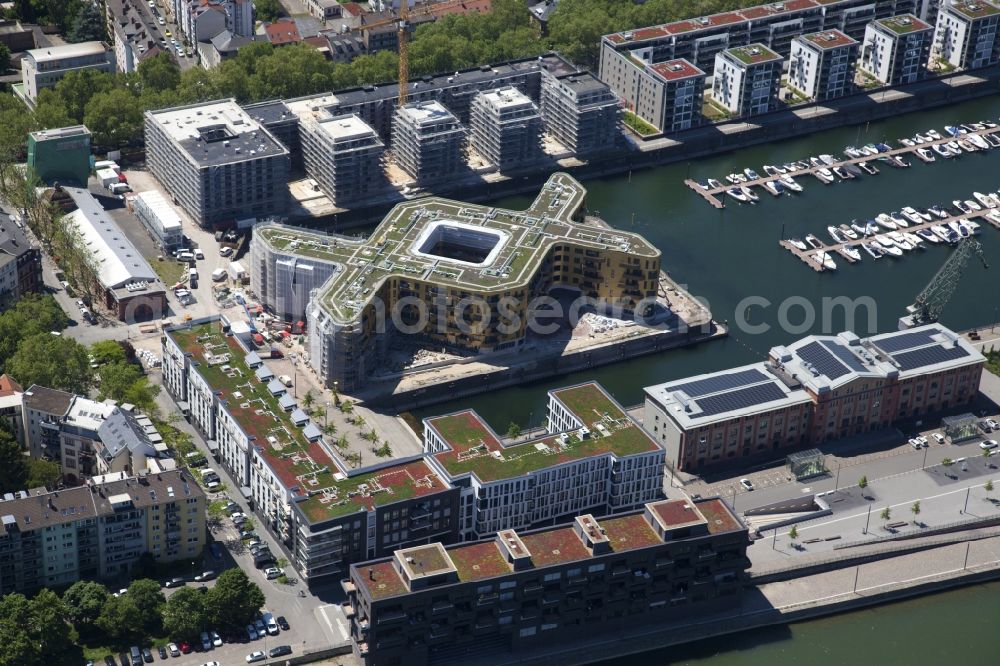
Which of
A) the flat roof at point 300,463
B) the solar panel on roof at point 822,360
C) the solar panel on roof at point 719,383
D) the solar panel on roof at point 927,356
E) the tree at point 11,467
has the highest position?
the solar panel on roof at point 822,360

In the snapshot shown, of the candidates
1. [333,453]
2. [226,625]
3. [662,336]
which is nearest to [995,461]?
[662,336]

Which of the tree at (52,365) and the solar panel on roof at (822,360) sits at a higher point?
the solar panel on roof at (822,360)

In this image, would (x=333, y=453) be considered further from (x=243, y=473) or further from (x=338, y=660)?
(x=338, y=660)

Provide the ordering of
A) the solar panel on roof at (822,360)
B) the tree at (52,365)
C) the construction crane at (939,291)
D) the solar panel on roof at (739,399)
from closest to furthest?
the solar panel on roof at (739,399)
the tree at (52,365)
the solar panel on roof at (822,360)
the construction crane at (939,291)

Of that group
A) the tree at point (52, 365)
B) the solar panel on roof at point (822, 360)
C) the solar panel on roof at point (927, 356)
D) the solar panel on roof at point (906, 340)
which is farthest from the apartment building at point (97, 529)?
the solar panel on roof at point (927, 356)

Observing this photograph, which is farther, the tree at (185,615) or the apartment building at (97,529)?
the apartment building at (97,529)

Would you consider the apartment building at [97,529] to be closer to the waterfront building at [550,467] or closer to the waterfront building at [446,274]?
the waterfront building at [550,467]
